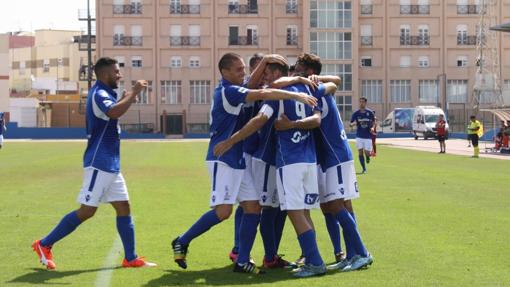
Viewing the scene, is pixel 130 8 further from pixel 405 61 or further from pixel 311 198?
pixel 311 198

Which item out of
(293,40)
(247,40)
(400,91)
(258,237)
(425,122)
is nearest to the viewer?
(258,237)

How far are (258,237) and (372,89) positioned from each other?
79533 millimetres

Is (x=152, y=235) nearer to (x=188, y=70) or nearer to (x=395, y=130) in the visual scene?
(x=395, y=130)

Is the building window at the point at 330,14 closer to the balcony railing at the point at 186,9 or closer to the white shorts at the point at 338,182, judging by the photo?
the balcony railing at the point at 186,9

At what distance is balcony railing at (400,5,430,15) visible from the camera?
8944 centimetres

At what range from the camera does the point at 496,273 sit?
8797 millimetres

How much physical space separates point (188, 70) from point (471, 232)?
7766 cm

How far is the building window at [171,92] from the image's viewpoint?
3497 inches

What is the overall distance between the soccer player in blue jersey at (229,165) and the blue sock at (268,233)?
40 centimetres

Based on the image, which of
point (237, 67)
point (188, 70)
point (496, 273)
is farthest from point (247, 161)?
point (188, 70)

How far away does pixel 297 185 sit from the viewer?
28.4ft

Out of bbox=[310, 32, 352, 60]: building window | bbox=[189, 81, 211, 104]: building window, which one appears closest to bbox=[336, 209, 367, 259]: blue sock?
bbox=[310, 32, 352, 60]: building window

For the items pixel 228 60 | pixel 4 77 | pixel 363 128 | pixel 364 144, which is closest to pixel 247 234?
pixel 228 60

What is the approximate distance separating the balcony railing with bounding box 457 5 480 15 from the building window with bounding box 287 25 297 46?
16869 mm
